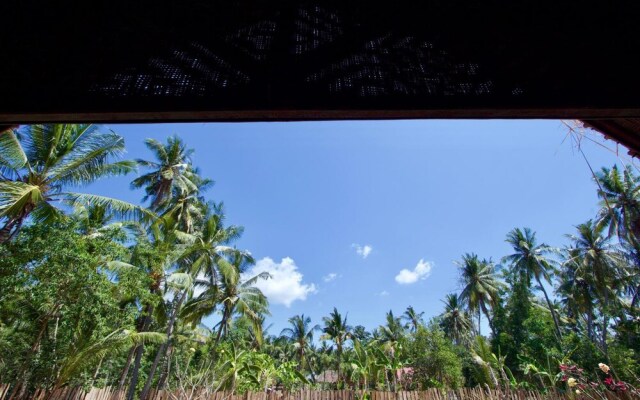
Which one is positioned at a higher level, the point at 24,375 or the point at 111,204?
the point at 111,204

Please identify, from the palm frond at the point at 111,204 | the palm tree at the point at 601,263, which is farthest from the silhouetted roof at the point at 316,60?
the palm tree at the point at 601,263

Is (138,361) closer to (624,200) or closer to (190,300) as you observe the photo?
(190,300)

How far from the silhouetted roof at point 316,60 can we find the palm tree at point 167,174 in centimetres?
1728

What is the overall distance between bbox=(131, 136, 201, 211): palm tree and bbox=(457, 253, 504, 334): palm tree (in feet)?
72.0

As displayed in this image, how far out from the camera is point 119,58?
118 centimetres

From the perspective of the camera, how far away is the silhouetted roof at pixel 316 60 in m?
1.11

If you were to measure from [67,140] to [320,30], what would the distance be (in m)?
10.4

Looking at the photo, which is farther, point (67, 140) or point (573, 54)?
point (67, 140)

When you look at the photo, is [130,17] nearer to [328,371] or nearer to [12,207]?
[12,207]

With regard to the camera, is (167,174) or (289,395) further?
(167,174)

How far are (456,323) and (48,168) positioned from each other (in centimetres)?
3135

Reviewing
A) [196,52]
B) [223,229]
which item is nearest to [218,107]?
[196,52]

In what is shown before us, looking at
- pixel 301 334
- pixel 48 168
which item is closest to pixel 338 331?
pixel 301 334

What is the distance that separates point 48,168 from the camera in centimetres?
856
